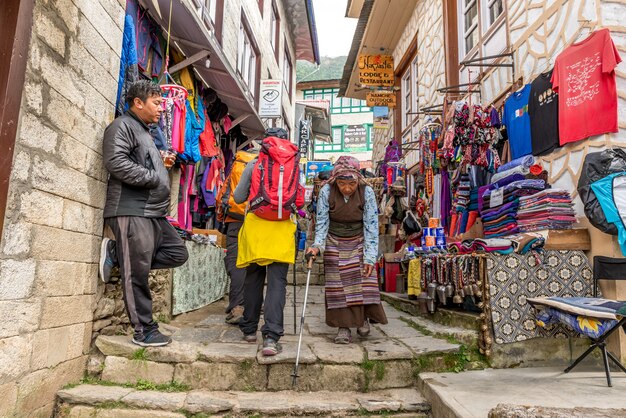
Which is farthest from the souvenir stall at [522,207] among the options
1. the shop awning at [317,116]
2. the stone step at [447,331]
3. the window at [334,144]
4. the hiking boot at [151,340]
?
the window at [334,144]

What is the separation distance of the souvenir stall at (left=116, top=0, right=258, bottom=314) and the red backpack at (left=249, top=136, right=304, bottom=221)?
40.7 inches

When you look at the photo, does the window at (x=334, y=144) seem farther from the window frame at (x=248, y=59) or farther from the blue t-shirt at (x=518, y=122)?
the blue t-shirt at (x=518, y=122)

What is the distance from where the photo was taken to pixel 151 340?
3.57 metres

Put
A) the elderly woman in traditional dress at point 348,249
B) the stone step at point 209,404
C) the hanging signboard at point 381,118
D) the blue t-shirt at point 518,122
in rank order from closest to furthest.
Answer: the stone step at point 209,404, the elderly woman in traditional dress at point 348,249, the blue t-shirt at point 518,122, the hanging signboard at point 381,118

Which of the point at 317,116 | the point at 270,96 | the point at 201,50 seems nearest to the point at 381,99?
the point at 270,96

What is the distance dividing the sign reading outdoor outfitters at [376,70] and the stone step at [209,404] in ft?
38.9

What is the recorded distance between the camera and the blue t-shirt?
5.62 metres

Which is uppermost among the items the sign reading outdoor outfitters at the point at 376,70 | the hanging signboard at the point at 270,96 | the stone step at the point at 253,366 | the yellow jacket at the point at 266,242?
the sign reading outdoor outfitters at the point at 376,70

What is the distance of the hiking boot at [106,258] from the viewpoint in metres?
3.58

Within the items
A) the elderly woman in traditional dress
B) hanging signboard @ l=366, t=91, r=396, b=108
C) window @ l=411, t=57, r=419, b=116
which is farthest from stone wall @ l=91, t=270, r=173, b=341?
hanging signboard @ l=366, t=91, r=396, b=108

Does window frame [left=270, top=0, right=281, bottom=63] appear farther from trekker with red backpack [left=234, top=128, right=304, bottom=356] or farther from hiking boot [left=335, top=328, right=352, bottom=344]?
hiking boot [left=335, top=328, right=352, bottom=344]

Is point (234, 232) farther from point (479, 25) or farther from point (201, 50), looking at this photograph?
point (479, 25)

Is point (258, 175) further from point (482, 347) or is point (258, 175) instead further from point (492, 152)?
point (492, 152)

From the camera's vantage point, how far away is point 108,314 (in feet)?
12.4
